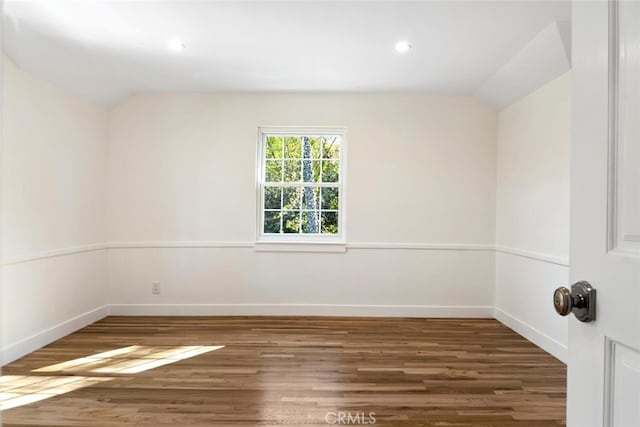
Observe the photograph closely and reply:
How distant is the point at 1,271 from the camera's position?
100 inches

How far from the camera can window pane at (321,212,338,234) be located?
4.01m

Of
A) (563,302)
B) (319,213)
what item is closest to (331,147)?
(319,213)

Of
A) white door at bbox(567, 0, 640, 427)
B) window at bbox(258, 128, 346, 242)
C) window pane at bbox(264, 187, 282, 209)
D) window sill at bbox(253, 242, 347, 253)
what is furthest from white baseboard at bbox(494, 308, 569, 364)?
window pane at bbox(264, 187, 282, 209)

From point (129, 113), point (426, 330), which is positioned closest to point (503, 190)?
point (426, 330)

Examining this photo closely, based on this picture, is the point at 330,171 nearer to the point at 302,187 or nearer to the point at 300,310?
the point at 302,187

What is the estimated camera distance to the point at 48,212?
3.01 meters

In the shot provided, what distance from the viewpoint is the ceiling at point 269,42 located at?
90.5 inches

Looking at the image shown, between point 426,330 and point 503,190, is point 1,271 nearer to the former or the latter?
point 426,330

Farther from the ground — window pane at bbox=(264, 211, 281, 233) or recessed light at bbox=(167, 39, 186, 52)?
recessed light at bbox=(167, 39, 186, 52)

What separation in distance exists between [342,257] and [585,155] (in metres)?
3.21

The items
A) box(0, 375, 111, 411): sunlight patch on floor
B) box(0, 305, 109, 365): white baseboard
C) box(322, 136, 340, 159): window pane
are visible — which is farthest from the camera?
box(322, 136, 340, 159): window pane

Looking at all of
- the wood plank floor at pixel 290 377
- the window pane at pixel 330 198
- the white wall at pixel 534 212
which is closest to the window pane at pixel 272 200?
the window pane at pixel 330 198

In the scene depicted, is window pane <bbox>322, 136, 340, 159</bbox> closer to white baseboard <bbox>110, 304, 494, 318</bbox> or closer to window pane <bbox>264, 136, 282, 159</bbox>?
window pane <bbox>264, 136, 282, 159</bbox>

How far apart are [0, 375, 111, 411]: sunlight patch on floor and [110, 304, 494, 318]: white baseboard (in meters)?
1.40
